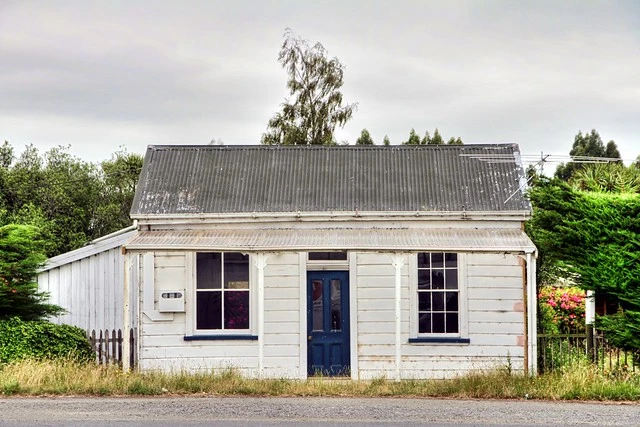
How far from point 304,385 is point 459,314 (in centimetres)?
358

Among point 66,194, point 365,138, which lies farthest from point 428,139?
point 66,194

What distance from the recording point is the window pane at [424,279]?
1545 centimetres

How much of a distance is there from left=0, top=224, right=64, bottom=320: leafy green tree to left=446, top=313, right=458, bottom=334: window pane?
761 centimetres

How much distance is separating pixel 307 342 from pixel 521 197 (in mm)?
4977

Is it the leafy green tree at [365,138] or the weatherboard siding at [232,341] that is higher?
the leafy green tree at [365,138]

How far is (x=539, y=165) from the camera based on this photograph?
16.7 meters

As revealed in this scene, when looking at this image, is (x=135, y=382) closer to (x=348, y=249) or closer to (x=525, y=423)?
(x=348, y=249)

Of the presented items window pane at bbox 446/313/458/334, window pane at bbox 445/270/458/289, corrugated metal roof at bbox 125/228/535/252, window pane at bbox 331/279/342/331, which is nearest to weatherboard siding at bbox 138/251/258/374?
corrugated metal roof at bbox 125/228/535/252

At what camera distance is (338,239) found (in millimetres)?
14766

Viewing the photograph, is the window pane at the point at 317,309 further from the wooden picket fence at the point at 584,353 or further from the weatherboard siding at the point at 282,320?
the wooden picket fence at the point at 584,353

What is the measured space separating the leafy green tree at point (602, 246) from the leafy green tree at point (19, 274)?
9731 millimetres

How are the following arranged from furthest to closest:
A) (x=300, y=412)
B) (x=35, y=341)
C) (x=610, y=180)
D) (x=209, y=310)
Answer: (x=610, y=180)
(x=209, y=310)
(x=35, y=341)
(x=300, y=412)

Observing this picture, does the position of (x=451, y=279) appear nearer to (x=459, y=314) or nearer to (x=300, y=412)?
(x=459, y=314)

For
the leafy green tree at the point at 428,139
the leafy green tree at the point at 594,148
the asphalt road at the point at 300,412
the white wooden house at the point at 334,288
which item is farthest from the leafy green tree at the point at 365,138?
the asphalt road at the point at 300,412
